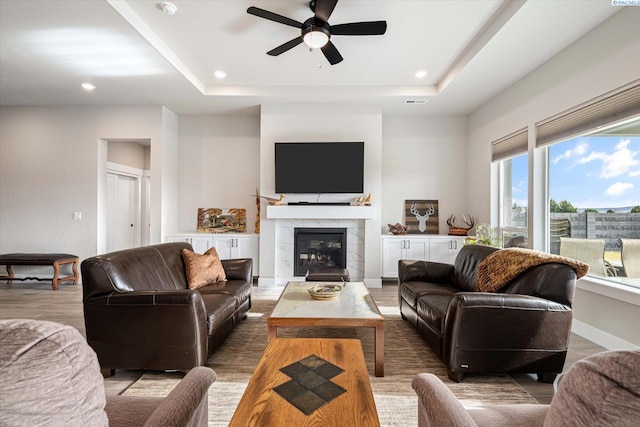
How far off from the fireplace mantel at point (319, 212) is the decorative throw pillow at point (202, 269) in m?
1.78

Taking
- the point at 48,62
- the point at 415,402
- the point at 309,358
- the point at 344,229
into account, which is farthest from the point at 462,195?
the point at 48,62

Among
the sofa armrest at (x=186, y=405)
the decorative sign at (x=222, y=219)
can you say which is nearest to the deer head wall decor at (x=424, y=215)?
the decorative sign at (x=222, y=219)

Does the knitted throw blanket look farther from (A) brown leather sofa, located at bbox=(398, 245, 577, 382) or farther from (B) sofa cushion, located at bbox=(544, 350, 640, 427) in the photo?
(B) sofa cushion, located at bbox=(544, 350, 640, 427)

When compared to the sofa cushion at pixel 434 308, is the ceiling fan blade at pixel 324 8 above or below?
above

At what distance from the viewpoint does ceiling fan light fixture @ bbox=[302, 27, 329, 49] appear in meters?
2.82

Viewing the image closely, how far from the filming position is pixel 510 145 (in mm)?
4277

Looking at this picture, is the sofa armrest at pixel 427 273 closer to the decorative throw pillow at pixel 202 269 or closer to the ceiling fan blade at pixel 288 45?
the decorative throw pillow at pixel 202 269

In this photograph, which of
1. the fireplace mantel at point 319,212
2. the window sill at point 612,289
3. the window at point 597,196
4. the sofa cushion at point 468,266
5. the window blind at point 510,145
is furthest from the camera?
the fireplace mantel at point 319,212

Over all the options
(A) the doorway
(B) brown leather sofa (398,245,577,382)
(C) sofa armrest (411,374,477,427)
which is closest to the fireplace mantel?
(B) brown leather sofa (398,245,577,382)

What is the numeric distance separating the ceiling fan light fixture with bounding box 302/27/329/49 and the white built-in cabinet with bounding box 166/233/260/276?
123 inches

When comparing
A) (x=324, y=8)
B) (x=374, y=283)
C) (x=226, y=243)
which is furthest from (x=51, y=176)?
(x=374, y=283)

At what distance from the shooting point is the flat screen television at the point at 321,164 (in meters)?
5.03

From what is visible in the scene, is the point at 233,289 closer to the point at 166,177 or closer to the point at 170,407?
the point at 170,407

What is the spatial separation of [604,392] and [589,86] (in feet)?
11.4
